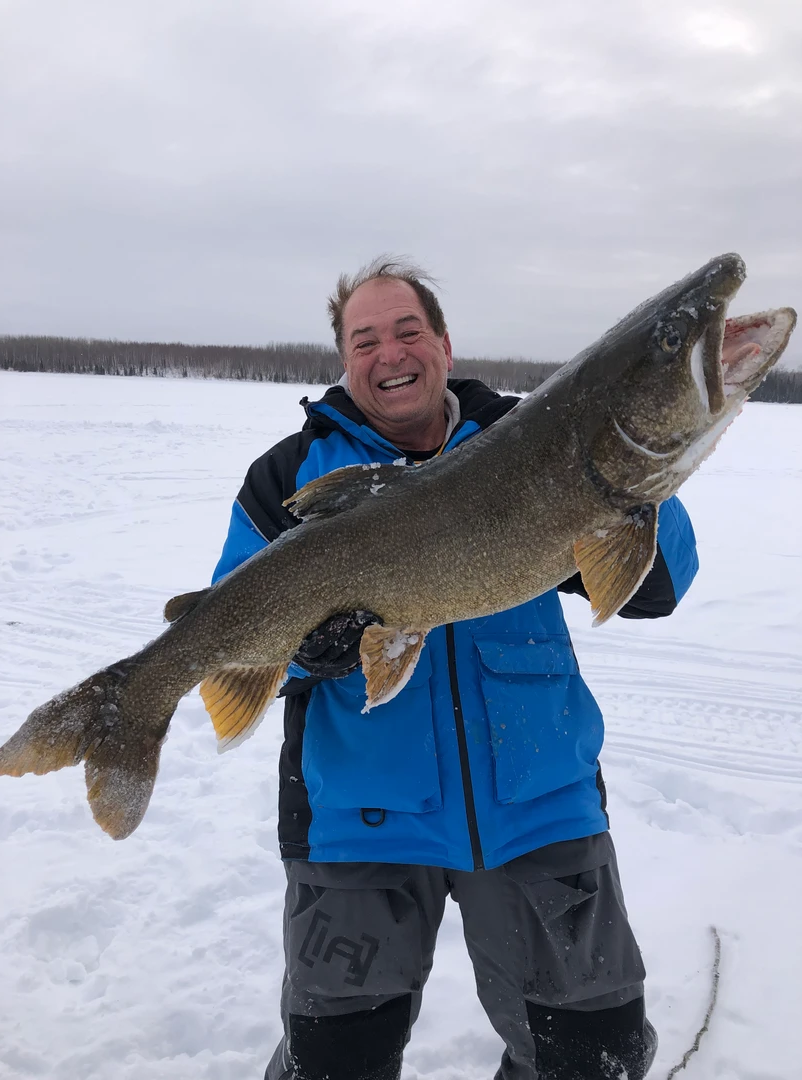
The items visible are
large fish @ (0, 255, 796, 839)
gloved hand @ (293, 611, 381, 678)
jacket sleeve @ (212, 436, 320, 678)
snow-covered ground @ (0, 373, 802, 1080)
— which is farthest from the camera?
snow-covered ground @ (0, 373, 802, 1080)

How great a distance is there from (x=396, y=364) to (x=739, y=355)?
4.23ft

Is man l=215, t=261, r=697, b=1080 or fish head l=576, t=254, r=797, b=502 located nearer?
fish head l=576, t=254, r=797, b=502

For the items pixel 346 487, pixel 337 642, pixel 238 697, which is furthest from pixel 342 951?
pixel 346 487

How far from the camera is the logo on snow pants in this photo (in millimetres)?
2232

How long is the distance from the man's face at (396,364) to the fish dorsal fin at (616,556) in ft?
3.32

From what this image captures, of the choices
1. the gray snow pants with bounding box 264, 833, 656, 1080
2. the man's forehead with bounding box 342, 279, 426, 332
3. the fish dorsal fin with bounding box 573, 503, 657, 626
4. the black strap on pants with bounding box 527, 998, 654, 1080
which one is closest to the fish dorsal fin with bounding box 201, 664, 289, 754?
the gray snow pants with bounding box 264, 833, 656, 1080

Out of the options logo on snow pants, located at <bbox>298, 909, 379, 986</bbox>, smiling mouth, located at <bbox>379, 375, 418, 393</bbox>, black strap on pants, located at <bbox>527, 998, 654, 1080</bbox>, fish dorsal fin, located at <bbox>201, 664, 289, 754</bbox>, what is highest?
smiling mouth, located at <bbox>379, 375, 418, 393</bbox>

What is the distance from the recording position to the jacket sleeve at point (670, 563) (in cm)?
241

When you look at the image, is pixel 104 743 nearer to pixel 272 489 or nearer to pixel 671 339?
pixel 272 489

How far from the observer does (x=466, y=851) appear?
2.29 m

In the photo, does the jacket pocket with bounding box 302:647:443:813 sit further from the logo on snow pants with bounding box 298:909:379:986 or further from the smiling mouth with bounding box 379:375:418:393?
the smiling mouth with bounding box 379:375:418:393

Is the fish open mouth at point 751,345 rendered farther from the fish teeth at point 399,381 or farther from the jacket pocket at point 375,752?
the jacket pocket at point 375,752

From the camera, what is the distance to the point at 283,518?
2674 millimetres

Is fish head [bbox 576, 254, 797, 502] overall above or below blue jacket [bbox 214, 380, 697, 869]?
above
